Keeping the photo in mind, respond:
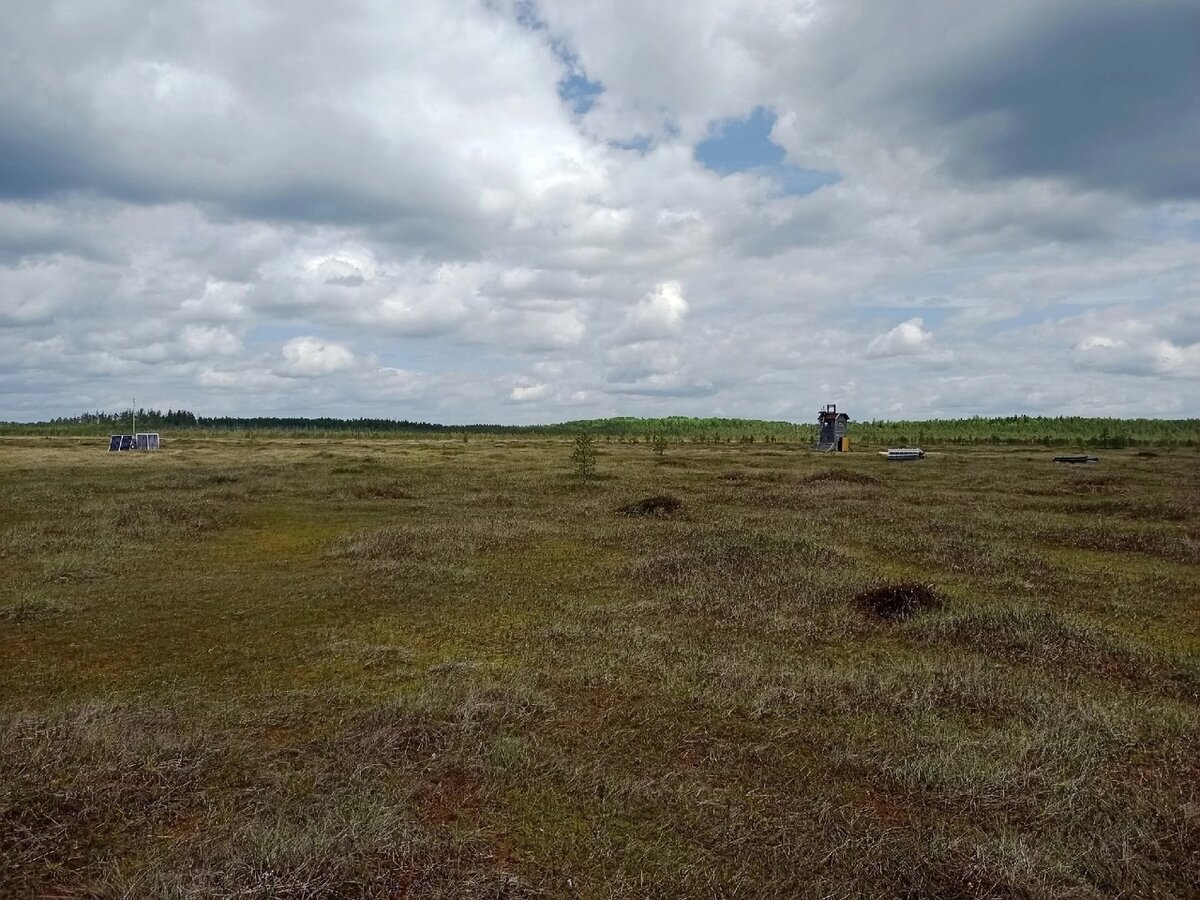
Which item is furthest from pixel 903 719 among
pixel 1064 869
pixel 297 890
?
pixel 297 890

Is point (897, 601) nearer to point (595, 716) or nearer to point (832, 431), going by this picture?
point (595, 716)

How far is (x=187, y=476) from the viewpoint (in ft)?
123

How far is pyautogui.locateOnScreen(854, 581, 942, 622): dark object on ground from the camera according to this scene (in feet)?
43.5

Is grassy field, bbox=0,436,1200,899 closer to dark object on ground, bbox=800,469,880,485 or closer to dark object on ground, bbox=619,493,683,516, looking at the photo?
dark object on ground, bbox=619,493,683,516

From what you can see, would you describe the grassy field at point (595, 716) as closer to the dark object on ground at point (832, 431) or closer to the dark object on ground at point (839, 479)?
the dark object on ground at point (839, 479)

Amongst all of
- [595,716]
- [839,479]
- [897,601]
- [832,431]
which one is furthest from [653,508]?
[832,431]

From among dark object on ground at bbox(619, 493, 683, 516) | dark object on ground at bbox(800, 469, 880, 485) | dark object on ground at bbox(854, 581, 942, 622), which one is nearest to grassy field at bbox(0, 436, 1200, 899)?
dark object on ground at bbox(854, 581, 942, 622)

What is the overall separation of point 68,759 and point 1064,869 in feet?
29.2

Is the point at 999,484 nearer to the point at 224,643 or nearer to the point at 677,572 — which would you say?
the point at 677,572

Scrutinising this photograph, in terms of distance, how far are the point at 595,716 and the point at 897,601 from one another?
7569 millimetres

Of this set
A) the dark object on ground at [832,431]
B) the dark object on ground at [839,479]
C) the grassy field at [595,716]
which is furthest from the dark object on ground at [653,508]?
the dark object on ground at [832,431]

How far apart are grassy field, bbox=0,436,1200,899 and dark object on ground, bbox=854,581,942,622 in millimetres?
87

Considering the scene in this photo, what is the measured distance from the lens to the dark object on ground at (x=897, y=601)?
13266 mm

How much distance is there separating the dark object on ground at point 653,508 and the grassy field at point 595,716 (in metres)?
5.36
